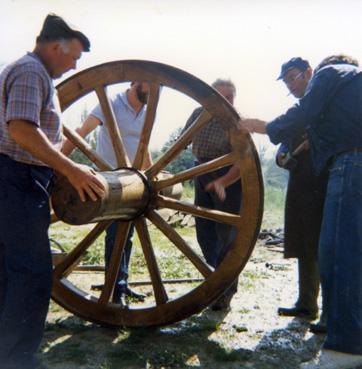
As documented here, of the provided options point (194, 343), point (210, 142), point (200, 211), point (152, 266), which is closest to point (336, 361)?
point (194, 343)

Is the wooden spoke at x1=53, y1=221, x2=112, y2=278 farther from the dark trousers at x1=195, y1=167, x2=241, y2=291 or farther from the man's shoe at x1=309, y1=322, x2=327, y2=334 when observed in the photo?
the man's shoe at x1=309, y1=322, x2=327, y2=334

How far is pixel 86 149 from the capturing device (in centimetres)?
383

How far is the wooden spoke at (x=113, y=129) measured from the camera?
12.5 ft

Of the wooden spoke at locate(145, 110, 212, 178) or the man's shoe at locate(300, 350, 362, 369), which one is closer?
the man's shoe at locate(300, 350, 362, 369)

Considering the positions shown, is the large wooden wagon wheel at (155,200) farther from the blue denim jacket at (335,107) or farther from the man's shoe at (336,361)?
the man's shoe at (336,361)

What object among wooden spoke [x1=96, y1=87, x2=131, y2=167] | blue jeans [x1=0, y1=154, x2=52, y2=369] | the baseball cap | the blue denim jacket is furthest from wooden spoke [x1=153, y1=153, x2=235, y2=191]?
the baseball cap

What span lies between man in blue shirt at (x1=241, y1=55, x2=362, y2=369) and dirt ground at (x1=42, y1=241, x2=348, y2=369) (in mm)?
428

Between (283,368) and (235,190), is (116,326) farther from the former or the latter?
(235,190)

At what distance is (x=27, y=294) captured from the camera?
2.76 metres

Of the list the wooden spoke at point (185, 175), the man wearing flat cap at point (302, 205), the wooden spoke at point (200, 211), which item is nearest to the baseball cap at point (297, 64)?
the man wearing flat cap at point (302, 205)

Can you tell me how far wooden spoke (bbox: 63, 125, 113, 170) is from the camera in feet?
12.5

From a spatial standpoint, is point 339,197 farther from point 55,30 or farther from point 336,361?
point 55,30

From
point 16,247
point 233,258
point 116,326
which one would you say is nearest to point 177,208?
point 233,258

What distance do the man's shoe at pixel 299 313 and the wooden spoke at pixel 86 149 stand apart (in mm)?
1881
